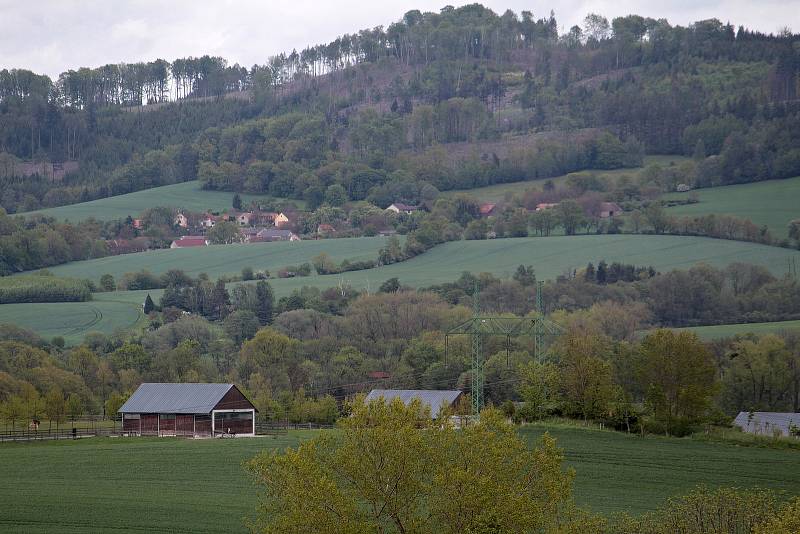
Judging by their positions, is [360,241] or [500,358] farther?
[360,241]

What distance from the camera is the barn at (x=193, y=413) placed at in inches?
2790

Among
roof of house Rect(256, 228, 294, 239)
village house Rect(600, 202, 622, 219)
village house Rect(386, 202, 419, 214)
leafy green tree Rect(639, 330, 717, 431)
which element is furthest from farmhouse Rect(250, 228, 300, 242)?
leafy green tree Rect(639, 330, 717, 431)

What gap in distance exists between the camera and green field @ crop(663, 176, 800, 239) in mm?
145875

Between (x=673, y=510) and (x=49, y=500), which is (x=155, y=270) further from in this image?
(x=673, y=510)

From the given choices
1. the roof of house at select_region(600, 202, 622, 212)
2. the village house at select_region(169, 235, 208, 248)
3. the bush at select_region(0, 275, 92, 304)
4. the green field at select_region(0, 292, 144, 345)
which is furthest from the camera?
the village house at select_region(169, 235, 208, 248)

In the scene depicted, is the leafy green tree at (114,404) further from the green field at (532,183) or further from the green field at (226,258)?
the green field at (532,183)

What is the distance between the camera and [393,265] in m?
151

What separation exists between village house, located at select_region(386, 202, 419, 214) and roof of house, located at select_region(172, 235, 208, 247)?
3144cm

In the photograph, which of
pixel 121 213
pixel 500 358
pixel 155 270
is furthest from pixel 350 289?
pixel 121 213

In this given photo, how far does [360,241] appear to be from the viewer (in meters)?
165

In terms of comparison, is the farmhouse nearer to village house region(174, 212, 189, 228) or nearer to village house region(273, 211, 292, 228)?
village house region(273, 211, 292, 228)

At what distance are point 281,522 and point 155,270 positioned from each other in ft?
409

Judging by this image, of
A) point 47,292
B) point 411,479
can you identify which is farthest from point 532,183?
point 411,479

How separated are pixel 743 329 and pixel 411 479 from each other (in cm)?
7695
